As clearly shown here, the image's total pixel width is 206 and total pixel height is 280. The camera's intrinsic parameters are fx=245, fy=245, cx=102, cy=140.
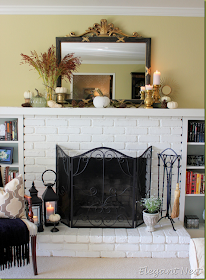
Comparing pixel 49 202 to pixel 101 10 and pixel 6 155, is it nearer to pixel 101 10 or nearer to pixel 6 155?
pixel 6 155

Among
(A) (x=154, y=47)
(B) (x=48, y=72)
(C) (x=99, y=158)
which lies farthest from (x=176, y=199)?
(B) (x=48, y=72)

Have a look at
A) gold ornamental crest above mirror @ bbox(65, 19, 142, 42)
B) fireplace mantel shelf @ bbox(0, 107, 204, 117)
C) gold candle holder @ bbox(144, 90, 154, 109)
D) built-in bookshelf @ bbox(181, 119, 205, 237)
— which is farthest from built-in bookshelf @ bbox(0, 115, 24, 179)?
built-in bookshelf @ bbox(181, 119, 205, 237)

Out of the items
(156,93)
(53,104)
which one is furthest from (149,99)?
(53,104)

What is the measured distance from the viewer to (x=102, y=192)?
2590 mm

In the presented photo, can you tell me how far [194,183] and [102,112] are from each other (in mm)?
1341

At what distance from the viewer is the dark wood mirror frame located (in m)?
2.81

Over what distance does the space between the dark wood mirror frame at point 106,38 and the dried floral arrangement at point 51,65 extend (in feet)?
0.29

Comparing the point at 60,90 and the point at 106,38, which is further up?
the point at 106,38

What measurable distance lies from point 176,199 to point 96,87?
1.53 m

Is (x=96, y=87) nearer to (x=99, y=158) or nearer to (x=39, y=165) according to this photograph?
(x=99, y=158)

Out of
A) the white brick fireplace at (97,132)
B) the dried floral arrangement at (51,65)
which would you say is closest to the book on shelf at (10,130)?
the white brick fireplace at (97,132)

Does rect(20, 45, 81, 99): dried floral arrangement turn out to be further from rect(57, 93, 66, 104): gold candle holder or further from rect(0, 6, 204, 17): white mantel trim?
rect(0, 6, 204, 17): white mantel trim

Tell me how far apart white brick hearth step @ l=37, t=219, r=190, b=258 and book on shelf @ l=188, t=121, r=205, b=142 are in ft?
3.51

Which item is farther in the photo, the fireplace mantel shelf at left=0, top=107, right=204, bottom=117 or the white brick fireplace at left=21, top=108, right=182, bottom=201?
the white brick fireplace at left=21, top=108, right=182, bottom=201
